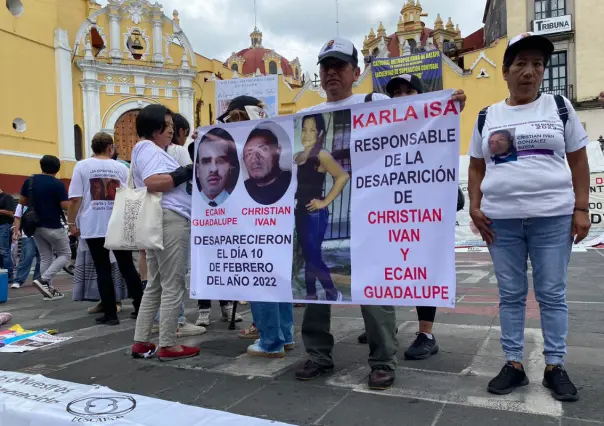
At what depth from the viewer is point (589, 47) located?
26047 millimetres

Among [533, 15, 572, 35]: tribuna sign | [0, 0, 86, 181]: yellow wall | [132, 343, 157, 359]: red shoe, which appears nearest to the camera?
[132, 343, 157, 359]: red shoe

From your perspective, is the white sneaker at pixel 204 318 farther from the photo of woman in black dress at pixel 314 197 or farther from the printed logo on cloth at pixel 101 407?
the printed logo on cloth at pixel 101 407

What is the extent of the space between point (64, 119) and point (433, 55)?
55.4 ft

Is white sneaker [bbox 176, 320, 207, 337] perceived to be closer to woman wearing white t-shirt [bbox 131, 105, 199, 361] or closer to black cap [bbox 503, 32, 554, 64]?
woman wearing white t-shirt [bbox 131, 105, 199, 361]

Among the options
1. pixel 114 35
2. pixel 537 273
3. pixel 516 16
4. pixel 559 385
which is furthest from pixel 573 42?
pixel 559 385

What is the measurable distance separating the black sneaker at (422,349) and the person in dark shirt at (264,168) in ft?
4.40

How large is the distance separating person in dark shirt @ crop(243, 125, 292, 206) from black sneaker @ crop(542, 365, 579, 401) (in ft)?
5.83

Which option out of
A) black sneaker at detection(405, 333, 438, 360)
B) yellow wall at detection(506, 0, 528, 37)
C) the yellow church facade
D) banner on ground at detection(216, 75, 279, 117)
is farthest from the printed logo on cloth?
yellow wall at detection(506, 0, 528, 37)

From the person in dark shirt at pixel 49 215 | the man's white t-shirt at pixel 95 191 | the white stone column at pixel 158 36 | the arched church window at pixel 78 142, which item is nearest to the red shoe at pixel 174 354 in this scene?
the man's white t-shirt at pixel 95 191

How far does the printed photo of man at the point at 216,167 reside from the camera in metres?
3.43

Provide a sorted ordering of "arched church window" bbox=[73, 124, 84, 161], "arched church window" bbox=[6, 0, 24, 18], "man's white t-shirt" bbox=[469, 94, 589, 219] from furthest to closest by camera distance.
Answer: "arched church window" bbox=[73, 124, 84, 161] → "arched church window" bbox=[6, 0, 24, 18] → "man's white t-shirt" bbox=[469, 94, 589, 219]

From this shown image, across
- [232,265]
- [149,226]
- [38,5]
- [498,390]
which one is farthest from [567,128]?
[38,5]

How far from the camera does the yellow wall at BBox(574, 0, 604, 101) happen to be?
25.8m

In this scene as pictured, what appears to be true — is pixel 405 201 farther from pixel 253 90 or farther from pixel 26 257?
pixel 253 90
